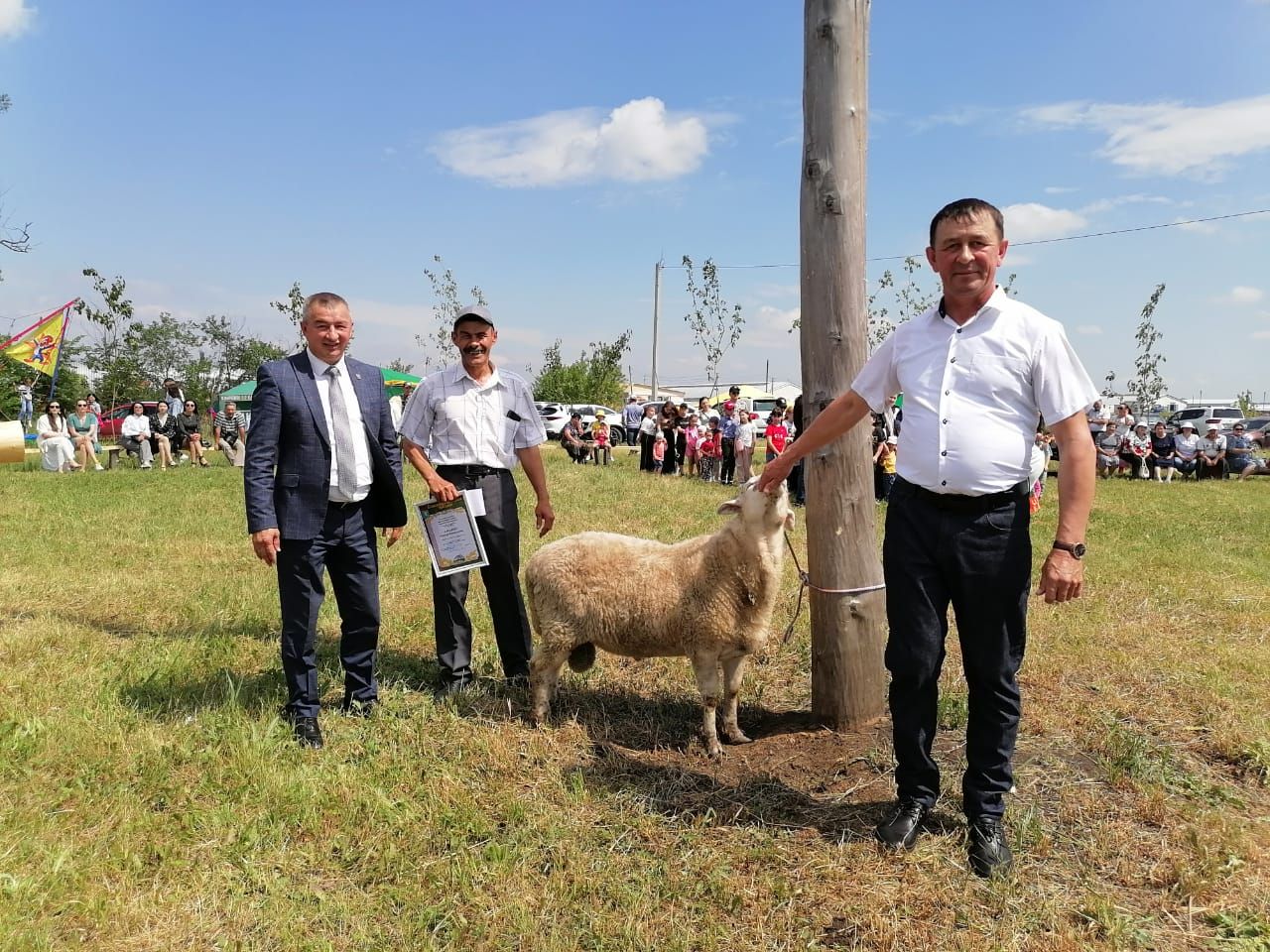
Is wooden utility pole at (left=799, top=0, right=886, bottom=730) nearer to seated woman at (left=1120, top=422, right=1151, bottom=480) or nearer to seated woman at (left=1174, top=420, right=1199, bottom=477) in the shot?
seated woman at (left=1120, top=422, right=1151, bottom=480)

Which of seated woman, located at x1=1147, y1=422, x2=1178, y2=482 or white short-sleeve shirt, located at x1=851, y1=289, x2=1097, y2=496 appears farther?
seated woman, located at x1=1147, y1=422, x2=1178, y2=482

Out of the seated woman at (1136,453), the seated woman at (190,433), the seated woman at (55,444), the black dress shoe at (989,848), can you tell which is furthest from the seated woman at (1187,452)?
the seated woman at (55,444)

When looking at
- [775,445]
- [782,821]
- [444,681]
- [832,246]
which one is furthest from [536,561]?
[775,445]

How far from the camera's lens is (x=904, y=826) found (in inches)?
129

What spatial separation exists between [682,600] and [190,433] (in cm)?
1968

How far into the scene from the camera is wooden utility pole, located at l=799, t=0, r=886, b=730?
3963 mm

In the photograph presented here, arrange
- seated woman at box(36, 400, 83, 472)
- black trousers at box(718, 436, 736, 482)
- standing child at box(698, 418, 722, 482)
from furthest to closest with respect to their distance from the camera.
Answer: seated woman at box(36, 400, 83, 472) < standing child at box(698, 418, 722, 482) < black trousers at box(718, 436, 736, 482)

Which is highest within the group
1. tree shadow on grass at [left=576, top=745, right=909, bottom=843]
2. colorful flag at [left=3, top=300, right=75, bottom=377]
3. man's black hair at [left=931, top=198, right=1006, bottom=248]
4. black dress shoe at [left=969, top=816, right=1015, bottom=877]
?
colorful flag at [left=3, top=300, right=75, bottom=377]

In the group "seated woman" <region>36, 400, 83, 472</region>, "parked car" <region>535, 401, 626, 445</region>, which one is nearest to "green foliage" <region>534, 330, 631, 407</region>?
"parked car" <region>535, 401, 626, 445</region>

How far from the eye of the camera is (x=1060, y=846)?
3279 millimetres

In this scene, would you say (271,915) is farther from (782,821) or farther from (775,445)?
(775,445)

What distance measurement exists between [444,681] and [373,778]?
1177 mm

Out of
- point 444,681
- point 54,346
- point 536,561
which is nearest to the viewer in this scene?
point 536,561

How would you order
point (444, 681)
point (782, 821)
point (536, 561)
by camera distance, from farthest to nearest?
point (444, 681)
point (536, 561)
point (782, 821)
